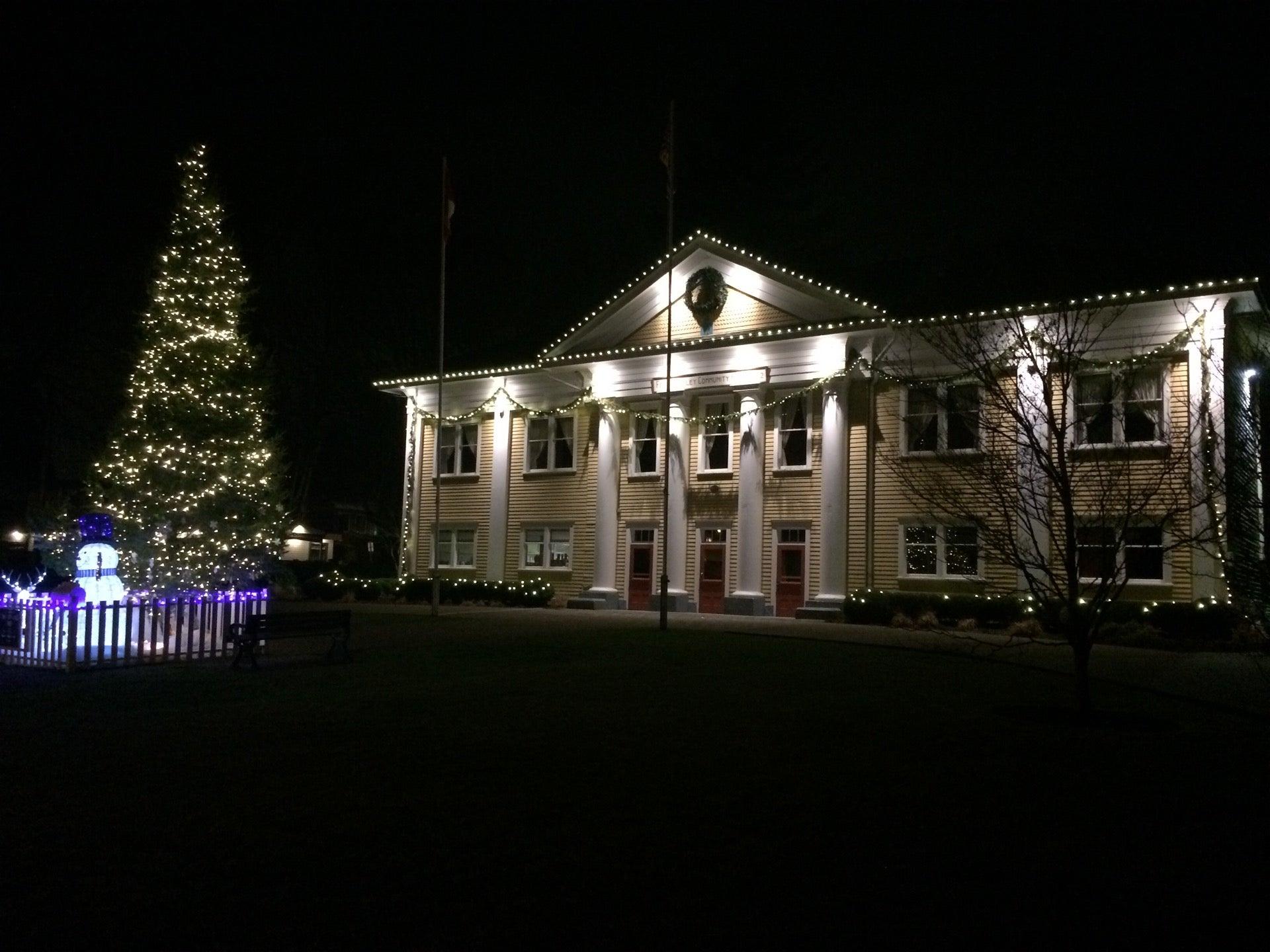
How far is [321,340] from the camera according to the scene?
46688 mm

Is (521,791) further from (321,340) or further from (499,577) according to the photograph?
(321,340)

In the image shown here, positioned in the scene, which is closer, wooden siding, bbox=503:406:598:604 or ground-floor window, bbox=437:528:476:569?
wooden siding, bbox=503:406:598:604

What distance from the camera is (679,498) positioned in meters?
31.8

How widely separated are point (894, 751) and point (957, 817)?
2301 millimetres

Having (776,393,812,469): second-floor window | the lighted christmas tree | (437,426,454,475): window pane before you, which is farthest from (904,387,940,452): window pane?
Answer: (437,426,454,475): window pane

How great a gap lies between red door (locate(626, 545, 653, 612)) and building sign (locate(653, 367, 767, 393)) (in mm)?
4754

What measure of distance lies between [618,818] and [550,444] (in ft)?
93.7

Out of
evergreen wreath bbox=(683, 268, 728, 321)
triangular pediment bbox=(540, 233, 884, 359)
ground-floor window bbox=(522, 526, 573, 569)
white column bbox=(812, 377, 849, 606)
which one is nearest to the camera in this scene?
white column bbox=(812, 377, 849, 606)

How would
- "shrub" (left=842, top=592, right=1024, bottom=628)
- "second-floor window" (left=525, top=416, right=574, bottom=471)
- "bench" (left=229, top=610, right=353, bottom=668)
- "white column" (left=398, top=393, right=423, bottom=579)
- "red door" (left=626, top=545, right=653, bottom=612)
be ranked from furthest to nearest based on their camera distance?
"white column" (left=398, top=393, right=423, bottom=579) < "second-floor window" (left=525, top=416, right=574, bottom=471) < "red door" (left=626, top=545, right=653, bottom=612) < "shrub" (left=842, top=592, right=1024, bottom=628) < "bench" (left=229, top=610, right=353, bottom=668)

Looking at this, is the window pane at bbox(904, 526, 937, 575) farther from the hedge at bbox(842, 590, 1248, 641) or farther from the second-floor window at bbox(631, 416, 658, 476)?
the second-floor window at bbox(631, 416, 658, 476)

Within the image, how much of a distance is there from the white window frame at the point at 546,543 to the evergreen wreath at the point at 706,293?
8019 mm

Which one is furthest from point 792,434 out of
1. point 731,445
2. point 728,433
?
point 728,433

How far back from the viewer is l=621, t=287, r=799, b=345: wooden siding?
3041 centimetres

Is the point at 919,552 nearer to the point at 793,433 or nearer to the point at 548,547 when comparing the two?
the point at 793,433
